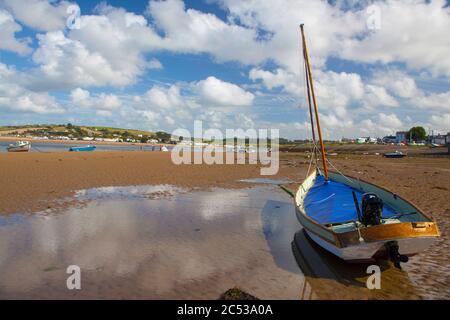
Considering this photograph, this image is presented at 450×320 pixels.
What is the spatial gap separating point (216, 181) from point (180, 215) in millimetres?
13281

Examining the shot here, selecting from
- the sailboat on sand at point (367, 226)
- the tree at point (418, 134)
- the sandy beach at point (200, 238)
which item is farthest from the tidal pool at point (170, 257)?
the tree at point (418, 134)

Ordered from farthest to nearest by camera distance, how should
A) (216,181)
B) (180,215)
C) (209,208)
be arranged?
1. (216,181)
2. (209,208)
3. (180,215)

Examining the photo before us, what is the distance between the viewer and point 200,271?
9.06m

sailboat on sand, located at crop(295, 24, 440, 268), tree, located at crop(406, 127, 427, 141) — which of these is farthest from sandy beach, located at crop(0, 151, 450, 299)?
tree, located at crop(406, 127, 427, 141)

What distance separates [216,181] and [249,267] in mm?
19407

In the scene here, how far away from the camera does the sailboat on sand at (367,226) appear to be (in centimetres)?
809

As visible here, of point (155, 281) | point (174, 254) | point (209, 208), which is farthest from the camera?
point (209, 208)

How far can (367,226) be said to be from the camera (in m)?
8.90

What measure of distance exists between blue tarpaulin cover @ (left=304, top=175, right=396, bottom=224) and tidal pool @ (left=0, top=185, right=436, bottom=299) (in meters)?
1.11

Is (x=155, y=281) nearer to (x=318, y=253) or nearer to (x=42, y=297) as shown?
(x=42, y=297)

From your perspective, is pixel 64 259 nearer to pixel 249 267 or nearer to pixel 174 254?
pixel 174 254

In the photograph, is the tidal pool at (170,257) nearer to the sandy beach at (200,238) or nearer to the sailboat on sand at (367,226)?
the sandy beach at (200,238)
